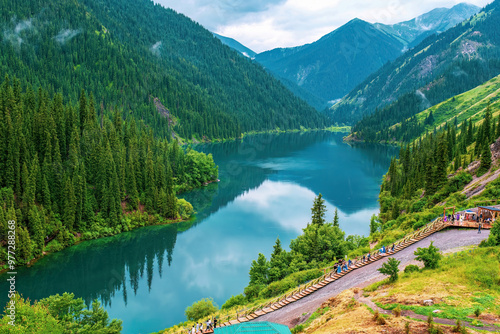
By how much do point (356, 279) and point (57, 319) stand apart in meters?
35.0

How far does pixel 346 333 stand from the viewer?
26.6m

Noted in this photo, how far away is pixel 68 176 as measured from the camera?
88.6 meters

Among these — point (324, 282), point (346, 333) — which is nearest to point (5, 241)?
point (324, 282)

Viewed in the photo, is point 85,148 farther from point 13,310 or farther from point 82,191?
point 13,310

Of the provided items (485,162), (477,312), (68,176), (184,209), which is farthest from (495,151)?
(68,176)

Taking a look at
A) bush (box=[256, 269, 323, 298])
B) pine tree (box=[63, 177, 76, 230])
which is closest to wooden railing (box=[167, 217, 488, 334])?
bush (box=[256, 269, 323, 298])

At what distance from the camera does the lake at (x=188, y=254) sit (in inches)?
2530

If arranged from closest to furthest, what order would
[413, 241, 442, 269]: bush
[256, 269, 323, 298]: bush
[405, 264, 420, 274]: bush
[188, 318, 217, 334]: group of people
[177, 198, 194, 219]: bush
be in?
[413, 241, 442, 269]: bush < [405, 264, 420, 274]: bush < [188, 318, 217, 334]: group of people < [256, 269, 323, 298]: bush < [177, 198, 194, 219]: bush

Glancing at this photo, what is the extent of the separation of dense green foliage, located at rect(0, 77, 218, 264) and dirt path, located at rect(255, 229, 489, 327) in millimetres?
57310

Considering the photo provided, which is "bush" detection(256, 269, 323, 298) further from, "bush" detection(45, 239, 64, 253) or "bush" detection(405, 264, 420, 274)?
"bush" detection(45, 239, 64, 253)

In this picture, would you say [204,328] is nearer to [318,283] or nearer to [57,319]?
[318,283]

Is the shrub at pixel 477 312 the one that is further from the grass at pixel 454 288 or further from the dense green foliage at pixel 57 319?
the dense green foliage at pixel 57 319

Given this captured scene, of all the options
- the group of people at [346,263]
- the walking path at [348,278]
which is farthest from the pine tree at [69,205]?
the group of people at [346,263]

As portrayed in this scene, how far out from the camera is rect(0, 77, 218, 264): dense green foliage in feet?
263
